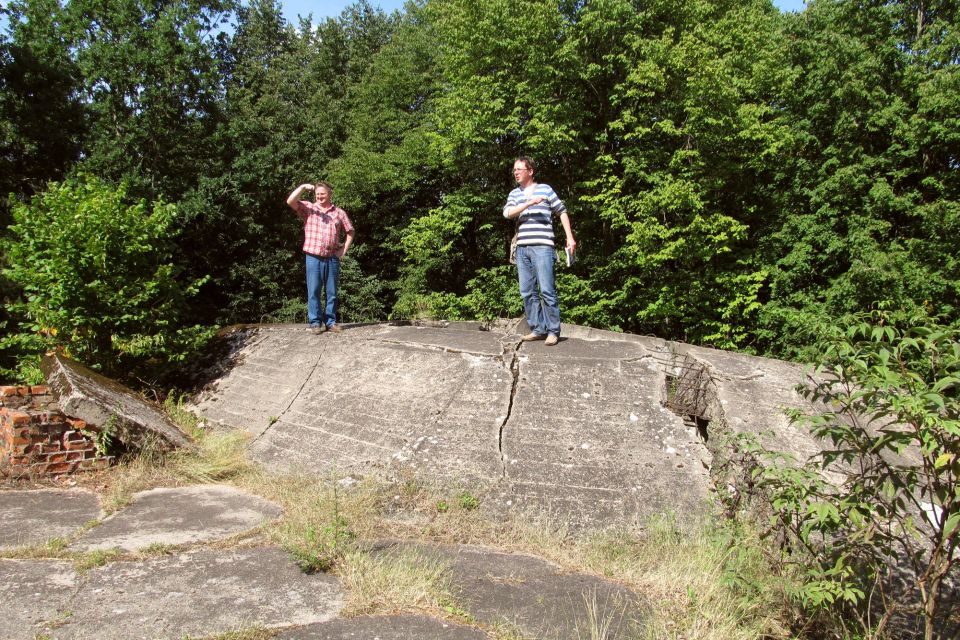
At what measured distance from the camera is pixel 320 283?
7277 millimetres

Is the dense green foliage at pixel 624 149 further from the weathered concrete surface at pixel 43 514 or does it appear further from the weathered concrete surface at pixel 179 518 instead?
the weathered concrete surface at pixel 179 518

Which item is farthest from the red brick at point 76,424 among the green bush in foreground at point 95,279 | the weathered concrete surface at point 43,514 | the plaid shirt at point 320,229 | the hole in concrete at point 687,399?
the hole in concrete at point 687,399

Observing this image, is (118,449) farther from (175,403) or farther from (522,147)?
(522,147)

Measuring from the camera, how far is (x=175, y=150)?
18234 mm

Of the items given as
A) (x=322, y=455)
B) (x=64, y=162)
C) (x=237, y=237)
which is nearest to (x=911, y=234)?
(x=322, y=455)

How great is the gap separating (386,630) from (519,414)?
257 cm

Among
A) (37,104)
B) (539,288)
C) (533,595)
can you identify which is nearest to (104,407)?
(533,595)

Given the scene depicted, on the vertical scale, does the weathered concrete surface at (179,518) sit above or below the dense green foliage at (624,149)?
below

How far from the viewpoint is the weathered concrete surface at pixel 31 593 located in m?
2.73

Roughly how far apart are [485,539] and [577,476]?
34.3 inches

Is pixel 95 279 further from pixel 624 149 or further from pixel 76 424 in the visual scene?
pixel 624 149

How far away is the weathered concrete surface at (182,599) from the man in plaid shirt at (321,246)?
158 inches

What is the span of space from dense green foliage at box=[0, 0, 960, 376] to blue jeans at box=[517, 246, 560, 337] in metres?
8.31

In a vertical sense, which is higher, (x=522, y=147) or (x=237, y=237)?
(x=522, y=147)
